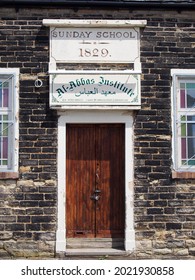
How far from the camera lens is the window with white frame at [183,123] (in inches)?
347

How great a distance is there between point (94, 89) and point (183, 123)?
182 centimetres

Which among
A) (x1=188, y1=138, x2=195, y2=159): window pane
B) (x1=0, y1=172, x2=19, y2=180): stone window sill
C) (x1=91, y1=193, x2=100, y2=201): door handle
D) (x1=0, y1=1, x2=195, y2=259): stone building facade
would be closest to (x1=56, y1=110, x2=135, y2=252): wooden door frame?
(x1=0, y1=1, x2=195, y2=259): stone building facade

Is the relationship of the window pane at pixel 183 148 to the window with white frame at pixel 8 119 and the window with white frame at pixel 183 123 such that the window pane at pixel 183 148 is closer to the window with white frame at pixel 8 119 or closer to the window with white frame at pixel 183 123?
the window with white frame at pixel 183 123

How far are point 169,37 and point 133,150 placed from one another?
2.30 meters

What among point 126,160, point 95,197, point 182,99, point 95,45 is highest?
point 95,45

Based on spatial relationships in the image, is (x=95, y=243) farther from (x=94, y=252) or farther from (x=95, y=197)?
(x=95, y=197)

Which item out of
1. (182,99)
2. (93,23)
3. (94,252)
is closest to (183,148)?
(182,99)

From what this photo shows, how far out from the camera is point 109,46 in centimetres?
886

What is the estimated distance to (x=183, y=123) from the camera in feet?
29.1

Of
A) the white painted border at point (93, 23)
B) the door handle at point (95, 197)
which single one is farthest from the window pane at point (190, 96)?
the door handle at point (95, 197)

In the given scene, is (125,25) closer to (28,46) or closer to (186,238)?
(28,46)

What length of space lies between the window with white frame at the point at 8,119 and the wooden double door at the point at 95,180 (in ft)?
3.39

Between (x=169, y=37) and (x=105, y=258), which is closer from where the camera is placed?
(x=105, y=258)

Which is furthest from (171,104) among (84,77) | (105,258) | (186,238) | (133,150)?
(105,258)
